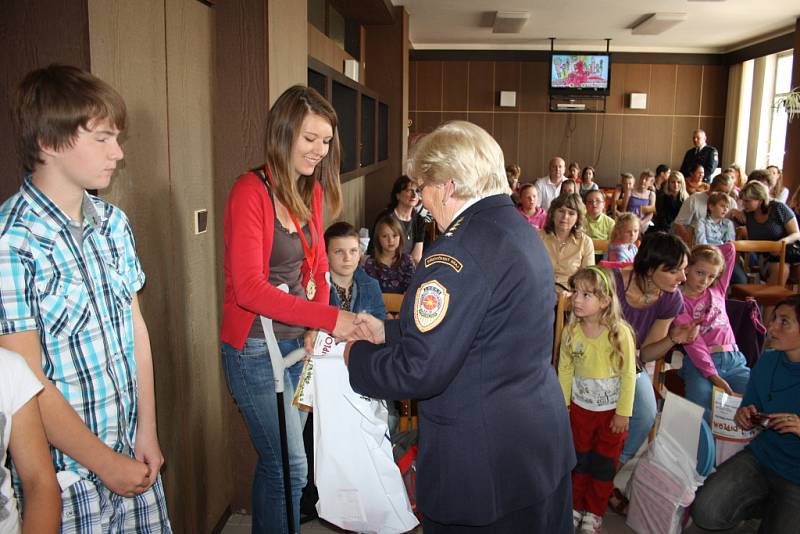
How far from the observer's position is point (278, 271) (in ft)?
6.44

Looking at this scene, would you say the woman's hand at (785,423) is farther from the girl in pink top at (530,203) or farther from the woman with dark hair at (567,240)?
the girl in pink top at (530,203)

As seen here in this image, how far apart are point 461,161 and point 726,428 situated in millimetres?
1851

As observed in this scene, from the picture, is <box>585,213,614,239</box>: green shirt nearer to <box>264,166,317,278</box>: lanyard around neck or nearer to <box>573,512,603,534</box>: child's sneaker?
<box>573,512,603,534</box>: child's sneaker

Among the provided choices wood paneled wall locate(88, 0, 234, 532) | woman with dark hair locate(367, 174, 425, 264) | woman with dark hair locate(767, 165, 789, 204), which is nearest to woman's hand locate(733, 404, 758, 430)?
wood paneled wall locate(88, 0, 234, 532)

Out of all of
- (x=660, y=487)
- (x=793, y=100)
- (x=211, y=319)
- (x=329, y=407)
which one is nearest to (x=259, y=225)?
(x=329, y=407)

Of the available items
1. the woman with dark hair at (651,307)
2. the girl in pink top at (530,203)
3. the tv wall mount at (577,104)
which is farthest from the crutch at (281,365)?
the tv wall mount at (577,104)

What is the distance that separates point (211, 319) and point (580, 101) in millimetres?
11311

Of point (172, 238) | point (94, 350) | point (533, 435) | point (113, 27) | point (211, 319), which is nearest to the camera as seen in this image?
point (94, 350)

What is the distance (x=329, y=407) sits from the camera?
173cm

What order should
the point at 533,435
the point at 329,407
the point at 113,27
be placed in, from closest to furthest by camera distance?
1. the point at 533,435
2. the point at 113,27
3. the point at 329,407

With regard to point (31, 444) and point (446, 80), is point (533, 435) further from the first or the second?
point (446, 80)

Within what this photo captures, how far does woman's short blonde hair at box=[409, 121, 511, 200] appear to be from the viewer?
4.70ft

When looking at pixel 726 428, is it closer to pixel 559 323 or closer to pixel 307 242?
pixel 559 323

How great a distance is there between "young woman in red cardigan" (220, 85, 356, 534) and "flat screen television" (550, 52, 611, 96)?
34.5 feet
